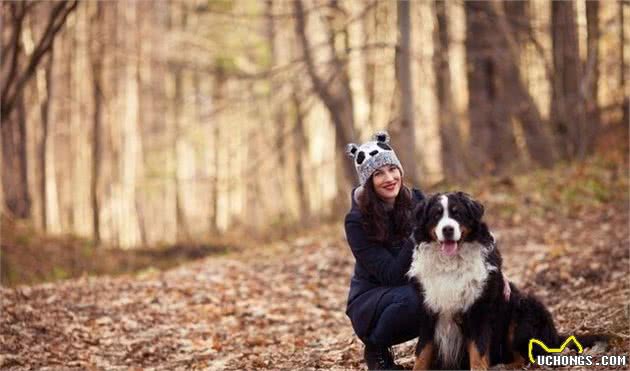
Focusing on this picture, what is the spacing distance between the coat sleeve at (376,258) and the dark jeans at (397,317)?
10 cm

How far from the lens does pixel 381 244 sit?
20.2 ft

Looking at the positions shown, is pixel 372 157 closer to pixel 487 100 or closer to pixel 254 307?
pixel 254 307

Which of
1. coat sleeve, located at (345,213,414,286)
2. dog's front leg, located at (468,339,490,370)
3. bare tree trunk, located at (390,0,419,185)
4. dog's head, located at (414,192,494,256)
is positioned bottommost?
dog's front leg, located at (468,339,490,370)

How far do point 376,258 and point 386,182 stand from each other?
538mm

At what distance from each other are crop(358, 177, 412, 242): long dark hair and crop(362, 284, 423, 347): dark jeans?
0.41 meters

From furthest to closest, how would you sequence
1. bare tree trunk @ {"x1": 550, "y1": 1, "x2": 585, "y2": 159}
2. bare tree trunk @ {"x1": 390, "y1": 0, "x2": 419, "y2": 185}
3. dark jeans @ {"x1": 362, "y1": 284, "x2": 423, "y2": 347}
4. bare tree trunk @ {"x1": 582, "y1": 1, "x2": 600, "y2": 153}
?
1. bare tree trunk @ {"x1": 550, "y1": 1, "x2": 585, "y2": 159}
2. bare tree trunk @ {"x1": 582, "y1": 1, "x2": 600, "y2": 153}
3. bare tree trunk @ {"x1": 390, "y1": 0, "x2": 419, "y2": 185}
4. dark jeans @ {"x1": 362, "y1": 284, "x2": 423, "y2": 347}

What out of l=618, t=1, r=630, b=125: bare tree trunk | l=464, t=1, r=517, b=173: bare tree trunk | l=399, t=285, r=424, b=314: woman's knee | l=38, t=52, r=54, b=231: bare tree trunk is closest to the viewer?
l=399, t=285, r=424, b=314: woman's knee

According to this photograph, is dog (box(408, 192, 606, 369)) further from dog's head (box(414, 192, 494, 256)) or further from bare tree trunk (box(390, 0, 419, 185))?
bare tree trunk (box(390, 0, 419, 185))

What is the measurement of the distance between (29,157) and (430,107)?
38.4ft

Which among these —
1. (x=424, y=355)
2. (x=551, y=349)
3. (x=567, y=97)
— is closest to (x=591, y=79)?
(x=567, y=97)

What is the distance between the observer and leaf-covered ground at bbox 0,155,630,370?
7.97m

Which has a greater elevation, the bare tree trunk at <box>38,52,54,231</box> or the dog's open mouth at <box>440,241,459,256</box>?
the bare tree trunk at <box>38,52,54,231</box>

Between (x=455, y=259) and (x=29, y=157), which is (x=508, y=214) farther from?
(x=29, y=157)

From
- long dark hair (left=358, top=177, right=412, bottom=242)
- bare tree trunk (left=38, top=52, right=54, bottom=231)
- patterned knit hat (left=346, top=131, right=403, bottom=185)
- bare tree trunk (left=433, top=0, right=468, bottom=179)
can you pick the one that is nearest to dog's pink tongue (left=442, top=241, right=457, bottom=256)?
long dark hair (left=358, top=177, right=412, bottom=242)
